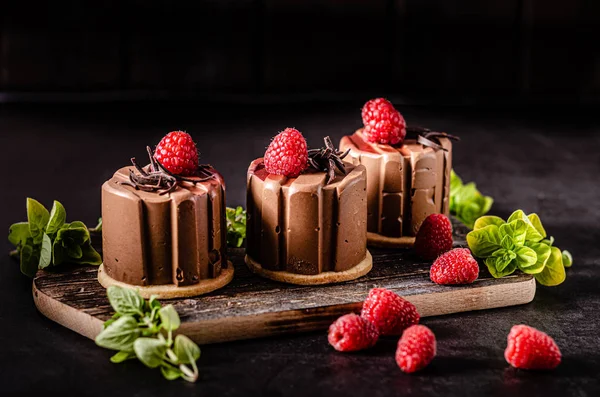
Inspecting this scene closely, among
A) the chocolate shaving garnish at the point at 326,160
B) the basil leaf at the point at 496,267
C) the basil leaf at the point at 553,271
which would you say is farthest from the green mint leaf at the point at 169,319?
the basil leaf at the point at 553,271

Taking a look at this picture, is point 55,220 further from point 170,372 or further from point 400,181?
point 400,181

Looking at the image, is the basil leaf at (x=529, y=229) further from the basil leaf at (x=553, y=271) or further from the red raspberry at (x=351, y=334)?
the red raspberry at (x=351, y=334)

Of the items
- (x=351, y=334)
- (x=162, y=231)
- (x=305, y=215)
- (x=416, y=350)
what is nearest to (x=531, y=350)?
(x=416, y=350)

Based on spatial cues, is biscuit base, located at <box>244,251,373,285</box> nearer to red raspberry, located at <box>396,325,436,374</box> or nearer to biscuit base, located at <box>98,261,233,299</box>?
biscuit base, located at <box>98,261,233,299</box>

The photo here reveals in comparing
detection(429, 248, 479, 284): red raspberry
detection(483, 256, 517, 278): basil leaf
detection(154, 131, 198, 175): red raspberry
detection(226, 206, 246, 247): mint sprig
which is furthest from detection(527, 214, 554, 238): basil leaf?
detection(154, 131, 198, 175): red raspberry

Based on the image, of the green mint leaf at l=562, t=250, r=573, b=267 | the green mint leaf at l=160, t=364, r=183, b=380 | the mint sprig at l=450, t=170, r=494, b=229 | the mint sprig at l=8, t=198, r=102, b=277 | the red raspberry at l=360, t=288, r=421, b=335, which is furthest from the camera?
the mint sprig at l=450, t=170, r=494, b=229

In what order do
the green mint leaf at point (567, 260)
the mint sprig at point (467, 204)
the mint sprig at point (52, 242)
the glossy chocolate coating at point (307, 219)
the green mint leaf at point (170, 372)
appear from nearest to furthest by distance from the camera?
1. the green mint leaf at point (170, 372)
2. the glossy chocolate coating at point (307, 219)
3. the mint sprig at point (52, 242)
4. the green mint leaf at point (567, 260)
5. the mint sprig at point (467, 204)

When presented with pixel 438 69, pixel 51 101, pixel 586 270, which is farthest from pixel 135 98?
pixel 586 270
